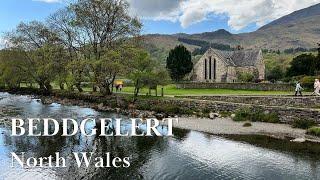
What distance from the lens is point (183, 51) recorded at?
109250 mm

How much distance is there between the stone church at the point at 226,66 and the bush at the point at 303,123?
76991mm

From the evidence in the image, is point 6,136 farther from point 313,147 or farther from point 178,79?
point 178,79

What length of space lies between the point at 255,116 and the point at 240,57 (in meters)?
80.6

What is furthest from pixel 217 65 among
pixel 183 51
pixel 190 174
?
pixel 190 174

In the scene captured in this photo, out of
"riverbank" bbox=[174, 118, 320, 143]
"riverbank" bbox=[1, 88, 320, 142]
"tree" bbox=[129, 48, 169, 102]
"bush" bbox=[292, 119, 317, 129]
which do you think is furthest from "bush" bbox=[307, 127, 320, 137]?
"tree" bbox=[129, 48, 169, 102]

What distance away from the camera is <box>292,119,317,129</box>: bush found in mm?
37062

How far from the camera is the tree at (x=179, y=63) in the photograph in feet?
355

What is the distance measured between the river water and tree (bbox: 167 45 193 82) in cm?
7178

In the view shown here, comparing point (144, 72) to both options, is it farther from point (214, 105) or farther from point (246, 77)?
point (246, 77)

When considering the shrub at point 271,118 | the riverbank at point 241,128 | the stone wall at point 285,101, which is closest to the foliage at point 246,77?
the stone wall at point 285,101

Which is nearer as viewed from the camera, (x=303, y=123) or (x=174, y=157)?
(x=174, y=157)

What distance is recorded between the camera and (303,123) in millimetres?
37625

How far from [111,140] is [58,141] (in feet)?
12.9

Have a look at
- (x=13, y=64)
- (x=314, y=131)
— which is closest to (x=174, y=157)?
(x=314, y=131)
